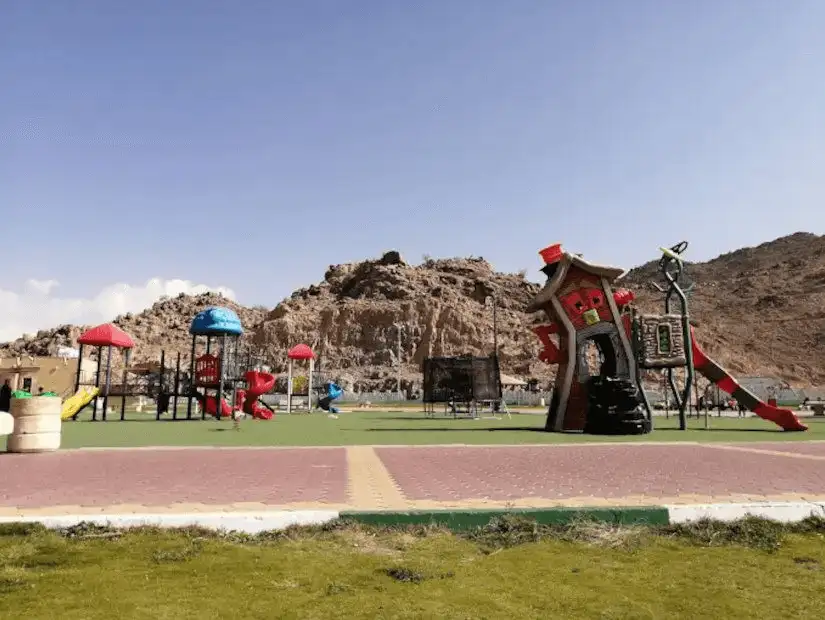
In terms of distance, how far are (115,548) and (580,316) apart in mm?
16257

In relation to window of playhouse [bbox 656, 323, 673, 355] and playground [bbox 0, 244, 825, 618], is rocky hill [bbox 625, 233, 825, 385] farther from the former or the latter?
playground [bbox 0, 244, 825, 618]

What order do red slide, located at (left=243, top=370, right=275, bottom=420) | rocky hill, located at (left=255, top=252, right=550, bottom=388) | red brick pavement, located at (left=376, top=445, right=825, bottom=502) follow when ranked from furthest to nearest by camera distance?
rocky hill, located at (left=255, top=252, right=550, bottom=388) < red slide, located at (left=243, top=370, right=275, bottom=420) < red brick pavement, located at (left=376, top=445, right=825, bottom=502)

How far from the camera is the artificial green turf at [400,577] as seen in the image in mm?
3203

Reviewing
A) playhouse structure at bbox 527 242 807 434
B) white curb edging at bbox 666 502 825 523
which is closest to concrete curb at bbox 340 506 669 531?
white curb edging at bbox 666 502 825 523

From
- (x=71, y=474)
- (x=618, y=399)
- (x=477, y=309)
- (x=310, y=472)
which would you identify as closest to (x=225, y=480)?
(x=310, y=472)

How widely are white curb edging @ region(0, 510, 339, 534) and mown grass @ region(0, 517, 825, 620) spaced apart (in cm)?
20

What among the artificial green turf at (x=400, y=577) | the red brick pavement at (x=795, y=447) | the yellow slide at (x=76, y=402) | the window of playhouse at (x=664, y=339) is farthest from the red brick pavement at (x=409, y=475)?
the yellow slide at (x=76, y=402)

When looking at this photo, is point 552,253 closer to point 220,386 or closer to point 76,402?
point 220,386

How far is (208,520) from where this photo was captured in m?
5.06

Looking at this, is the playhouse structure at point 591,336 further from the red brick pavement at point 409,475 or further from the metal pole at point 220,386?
the metal pole at point 220,386

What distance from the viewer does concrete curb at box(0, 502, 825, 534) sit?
503cm

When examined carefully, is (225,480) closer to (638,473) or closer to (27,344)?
(638,473)

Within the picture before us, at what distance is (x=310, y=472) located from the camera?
871cm

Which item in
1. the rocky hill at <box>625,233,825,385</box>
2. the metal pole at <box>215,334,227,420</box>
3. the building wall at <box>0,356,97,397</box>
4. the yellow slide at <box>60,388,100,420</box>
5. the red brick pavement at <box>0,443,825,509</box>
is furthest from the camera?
the rocky hill at <box>625,233,825,385</box>
